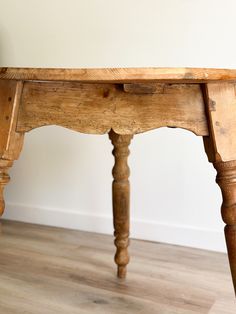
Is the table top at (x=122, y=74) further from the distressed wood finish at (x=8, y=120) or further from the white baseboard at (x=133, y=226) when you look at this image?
the white baseboard at (x=133, y=226)

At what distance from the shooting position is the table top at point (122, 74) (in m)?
0.51

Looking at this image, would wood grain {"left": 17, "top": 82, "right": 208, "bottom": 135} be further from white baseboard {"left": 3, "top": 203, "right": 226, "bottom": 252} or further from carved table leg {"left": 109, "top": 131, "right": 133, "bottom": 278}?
white baseboard {"left": 3, "top": 203, "right": 226, "bottom": 252}

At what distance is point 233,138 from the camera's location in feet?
1.95

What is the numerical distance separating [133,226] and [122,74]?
1.03 metres

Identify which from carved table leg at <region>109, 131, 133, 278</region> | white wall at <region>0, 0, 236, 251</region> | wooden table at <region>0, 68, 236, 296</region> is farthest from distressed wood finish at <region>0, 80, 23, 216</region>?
white wall at <region>0, 0, 236, 251</region>

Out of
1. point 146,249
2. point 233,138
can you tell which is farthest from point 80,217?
point 233,138

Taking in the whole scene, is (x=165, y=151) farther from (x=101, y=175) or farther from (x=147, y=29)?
(x=147, y=29)

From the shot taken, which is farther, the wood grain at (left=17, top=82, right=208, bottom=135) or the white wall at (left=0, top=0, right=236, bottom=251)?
the white wall at (left=0, top=0, right=236, bottom=251)

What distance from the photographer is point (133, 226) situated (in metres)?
1.46

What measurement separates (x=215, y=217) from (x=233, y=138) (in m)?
0.79

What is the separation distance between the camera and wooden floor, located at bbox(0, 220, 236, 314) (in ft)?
3.03

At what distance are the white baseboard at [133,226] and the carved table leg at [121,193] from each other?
376 mm

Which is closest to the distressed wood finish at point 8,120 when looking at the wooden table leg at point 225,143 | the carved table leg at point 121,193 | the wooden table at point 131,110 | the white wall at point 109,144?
the wooden table at point 131,110

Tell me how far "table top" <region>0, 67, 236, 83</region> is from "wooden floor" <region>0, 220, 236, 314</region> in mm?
606
